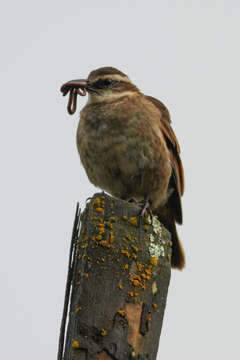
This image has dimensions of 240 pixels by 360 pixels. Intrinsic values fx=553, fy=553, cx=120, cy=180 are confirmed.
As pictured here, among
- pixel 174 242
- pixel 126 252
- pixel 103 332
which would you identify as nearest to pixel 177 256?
pixel 174 242

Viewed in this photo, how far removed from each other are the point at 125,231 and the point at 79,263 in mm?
279

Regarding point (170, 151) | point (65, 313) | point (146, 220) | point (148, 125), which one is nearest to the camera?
point (65, 313)

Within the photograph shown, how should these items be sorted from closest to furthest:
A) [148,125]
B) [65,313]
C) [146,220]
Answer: [65,313] < [146,220] < [148,125]

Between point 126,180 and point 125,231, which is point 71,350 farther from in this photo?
point 126,180

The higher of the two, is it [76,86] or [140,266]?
[76,86]

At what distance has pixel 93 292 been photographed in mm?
2471

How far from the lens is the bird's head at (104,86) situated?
16.8ft

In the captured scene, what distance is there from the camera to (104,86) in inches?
207

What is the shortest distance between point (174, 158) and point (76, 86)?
1127 millimetres

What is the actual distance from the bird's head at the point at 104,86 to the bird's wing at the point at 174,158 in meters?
0.26

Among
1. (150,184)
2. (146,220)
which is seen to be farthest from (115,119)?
(146,220)

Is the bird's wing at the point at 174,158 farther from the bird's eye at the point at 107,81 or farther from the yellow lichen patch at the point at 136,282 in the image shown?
the yellow lichen patch at the point at 136,282

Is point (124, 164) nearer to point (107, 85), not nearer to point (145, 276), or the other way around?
point (107, 85)

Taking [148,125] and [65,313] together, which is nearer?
[65,313]
